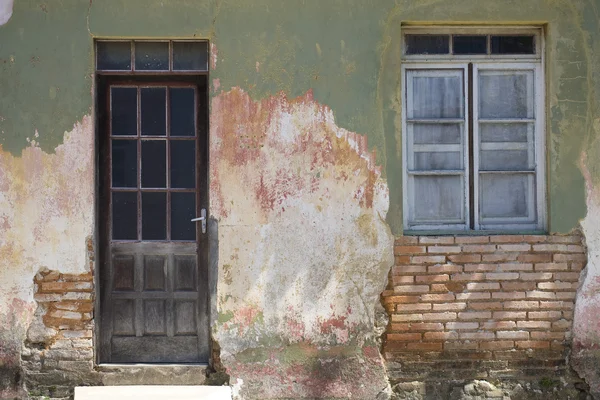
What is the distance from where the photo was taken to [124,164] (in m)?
6.08

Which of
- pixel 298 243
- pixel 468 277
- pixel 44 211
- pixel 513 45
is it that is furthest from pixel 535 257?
pixel 44 211

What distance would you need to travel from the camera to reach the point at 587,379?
599cm

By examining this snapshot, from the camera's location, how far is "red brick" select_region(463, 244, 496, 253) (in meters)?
5.95

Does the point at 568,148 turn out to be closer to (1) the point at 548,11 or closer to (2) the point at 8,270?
(1) the point at 548,11

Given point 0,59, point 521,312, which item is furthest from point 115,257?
point 521,312

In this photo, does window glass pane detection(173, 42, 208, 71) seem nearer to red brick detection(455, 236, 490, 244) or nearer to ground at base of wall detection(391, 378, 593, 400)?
red brick detection(455, 236, 490, 244)

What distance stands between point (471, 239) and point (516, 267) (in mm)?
413

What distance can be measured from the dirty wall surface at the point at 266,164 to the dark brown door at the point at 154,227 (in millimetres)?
240

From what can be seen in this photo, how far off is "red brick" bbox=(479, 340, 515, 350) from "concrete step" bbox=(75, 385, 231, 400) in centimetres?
200

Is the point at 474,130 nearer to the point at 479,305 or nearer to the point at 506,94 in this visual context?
the point at 506,94

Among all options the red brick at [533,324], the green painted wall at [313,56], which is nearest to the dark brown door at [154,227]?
the green painted wall at [313,56]

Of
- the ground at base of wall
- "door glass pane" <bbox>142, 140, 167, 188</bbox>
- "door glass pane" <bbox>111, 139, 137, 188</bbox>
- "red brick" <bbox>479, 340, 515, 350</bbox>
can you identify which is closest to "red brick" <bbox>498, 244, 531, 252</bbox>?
"red brick" <bbox>479, 340, 515, 350</bbox>

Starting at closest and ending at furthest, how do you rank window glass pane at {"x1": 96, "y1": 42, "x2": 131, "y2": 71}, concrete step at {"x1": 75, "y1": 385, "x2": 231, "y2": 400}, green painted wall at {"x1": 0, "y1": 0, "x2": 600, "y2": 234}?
concrete step at {"x1": 75, "y1": 385, "x2": 231, "y2": 400} → green painted wall at {"x1": 0, "y1": 0, "x2": 600, "y2": 234} → window glass pane at {"x1": 96, "y1": 42, "x2": 131, "y2": 71}

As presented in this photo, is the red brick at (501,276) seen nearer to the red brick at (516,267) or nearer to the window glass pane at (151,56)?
the red brick at (516,267)
